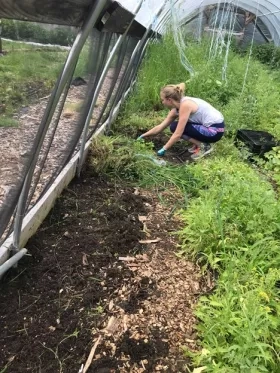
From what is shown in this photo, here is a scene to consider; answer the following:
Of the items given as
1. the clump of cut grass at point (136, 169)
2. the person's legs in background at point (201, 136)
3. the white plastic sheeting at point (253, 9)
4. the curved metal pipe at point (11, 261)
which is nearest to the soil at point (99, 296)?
the curved metal pipe at point (11, 261)

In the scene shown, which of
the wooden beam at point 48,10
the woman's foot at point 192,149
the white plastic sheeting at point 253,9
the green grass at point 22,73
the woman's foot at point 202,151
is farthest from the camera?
the white plastic sheeting at point 253,9

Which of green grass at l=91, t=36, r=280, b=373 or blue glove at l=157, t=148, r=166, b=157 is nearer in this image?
green grass at l=91, t=36, r=280, b=373

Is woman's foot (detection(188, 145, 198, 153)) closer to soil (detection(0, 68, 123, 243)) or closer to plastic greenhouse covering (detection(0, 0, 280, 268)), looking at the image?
plastic greenhouse covering (detection(0, 0, 280, 268))

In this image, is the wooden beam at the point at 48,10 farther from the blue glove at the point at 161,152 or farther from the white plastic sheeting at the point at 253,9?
the white plastic sheeting at the point at 253,9

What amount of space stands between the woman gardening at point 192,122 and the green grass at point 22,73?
8.70 ft

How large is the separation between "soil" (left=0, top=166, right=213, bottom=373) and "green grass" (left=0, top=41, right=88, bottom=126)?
1.04m

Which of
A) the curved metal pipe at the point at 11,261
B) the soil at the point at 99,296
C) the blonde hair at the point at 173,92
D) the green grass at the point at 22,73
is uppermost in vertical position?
the green grass at the point at 22,73

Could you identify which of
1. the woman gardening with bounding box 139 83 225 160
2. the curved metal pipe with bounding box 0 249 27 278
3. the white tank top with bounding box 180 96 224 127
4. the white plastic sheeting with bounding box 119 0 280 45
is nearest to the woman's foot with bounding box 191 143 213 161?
the woman gardening with bounding box 139 83 225 160

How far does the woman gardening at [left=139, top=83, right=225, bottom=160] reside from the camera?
14.9 ft

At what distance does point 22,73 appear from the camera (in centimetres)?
164

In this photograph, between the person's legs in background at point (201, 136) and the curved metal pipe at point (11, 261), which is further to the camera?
the person's legs in background at point (201, 136)

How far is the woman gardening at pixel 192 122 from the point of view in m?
4.54

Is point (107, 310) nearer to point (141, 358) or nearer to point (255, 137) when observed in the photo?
point (141, 358)

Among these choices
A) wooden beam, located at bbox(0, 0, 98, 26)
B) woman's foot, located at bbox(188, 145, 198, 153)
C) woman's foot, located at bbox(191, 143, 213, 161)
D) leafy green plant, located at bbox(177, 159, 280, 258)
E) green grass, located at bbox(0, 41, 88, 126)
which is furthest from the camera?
woman's foot, located at bbox(188, 145, 198, 153)
